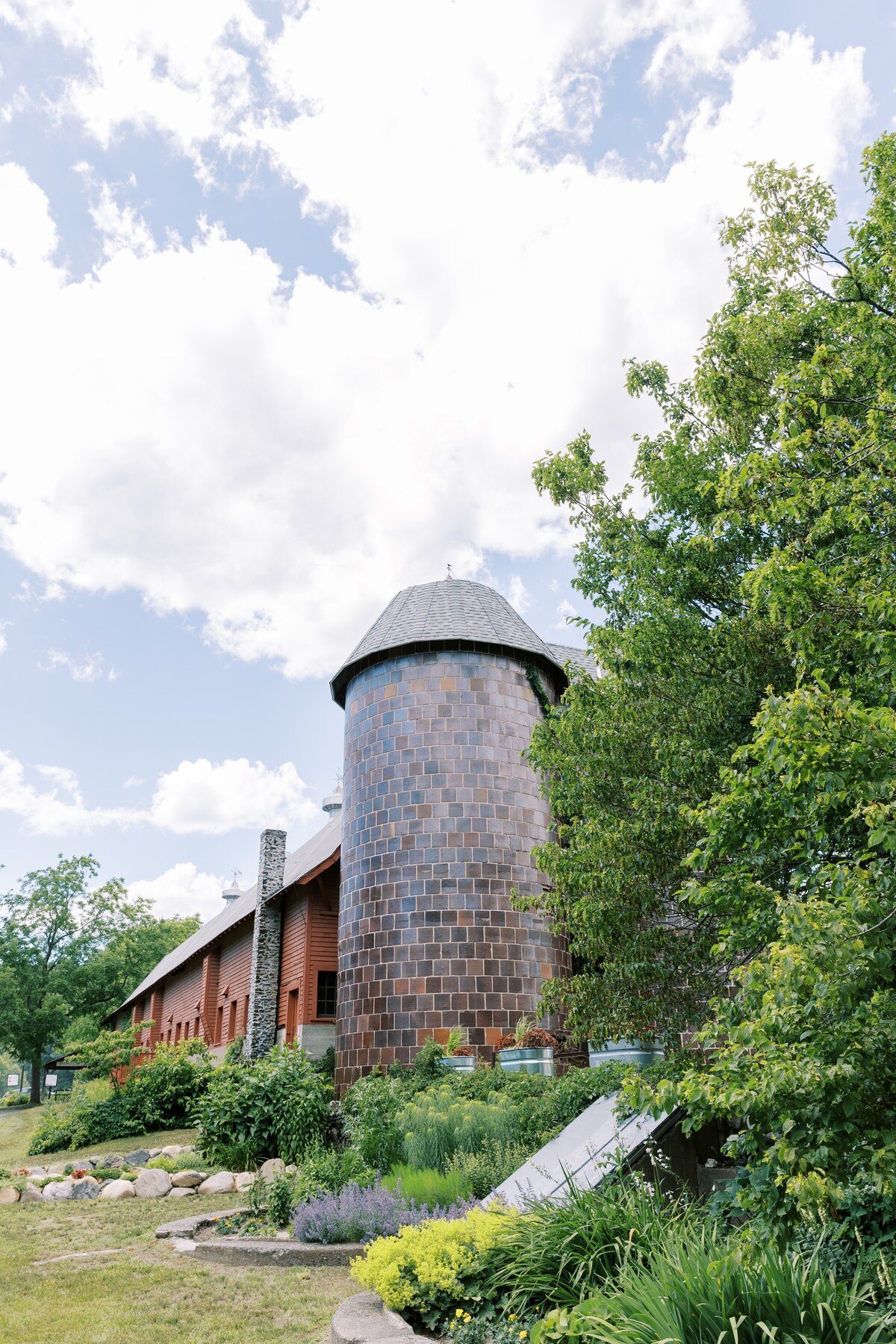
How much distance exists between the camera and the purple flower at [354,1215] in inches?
318

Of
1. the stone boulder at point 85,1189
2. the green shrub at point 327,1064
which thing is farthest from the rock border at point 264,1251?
the green shrub at point 327,1064

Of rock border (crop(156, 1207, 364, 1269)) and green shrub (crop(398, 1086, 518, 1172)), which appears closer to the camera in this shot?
rock border (crop(156, 1207, 364, 1269))

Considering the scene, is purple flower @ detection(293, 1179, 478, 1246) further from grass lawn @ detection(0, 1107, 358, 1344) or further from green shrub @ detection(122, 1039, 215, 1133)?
green shrub @ detection(122, 1039, 215, 1133)

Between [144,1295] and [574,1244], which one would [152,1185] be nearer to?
[144,1295]

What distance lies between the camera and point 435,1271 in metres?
5.38

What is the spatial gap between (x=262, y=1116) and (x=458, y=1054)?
129 inches

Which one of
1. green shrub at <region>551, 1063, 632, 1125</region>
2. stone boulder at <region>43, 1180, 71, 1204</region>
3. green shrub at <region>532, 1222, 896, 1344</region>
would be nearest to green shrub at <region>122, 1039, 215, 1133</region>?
stone boulder at <region>43, 1180, 71, 1204</region>

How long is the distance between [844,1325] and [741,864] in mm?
3359

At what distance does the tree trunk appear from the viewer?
159ft

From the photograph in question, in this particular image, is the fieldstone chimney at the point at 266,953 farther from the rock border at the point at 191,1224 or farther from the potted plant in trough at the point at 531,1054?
the rock border at the point at 191,1224

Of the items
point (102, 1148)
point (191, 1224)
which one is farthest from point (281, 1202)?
point (102, 1148)

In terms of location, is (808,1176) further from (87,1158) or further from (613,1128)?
(87,1158)

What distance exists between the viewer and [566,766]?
34.0ft

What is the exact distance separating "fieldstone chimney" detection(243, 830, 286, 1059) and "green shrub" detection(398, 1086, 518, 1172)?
14.4m
